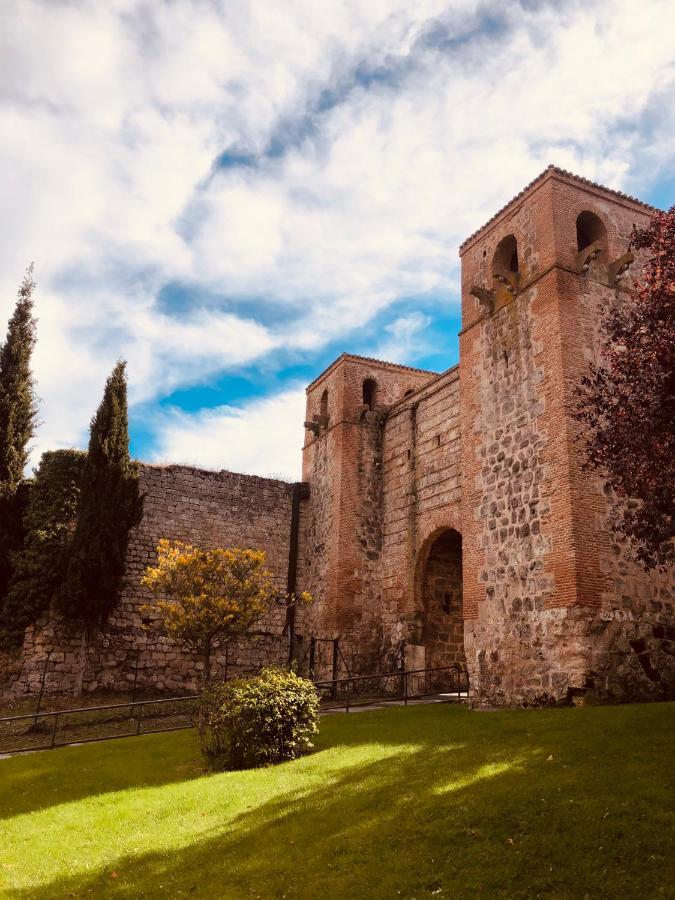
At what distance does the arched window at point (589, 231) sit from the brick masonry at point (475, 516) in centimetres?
5

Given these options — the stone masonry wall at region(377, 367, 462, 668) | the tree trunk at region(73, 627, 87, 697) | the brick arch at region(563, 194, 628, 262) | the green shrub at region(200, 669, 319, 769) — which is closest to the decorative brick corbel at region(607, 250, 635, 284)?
the brick arch at region(563, 194, 628, 262)

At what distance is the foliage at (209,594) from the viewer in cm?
1558

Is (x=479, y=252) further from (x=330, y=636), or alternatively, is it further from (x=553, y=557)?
(x=330, y=636)

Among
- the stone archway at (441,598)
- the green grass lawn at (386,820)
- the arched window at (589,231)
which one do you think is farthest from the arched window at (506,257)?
the green grass lawn at (386,820)

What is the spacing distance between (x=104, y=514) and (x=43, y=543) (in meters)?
1.76

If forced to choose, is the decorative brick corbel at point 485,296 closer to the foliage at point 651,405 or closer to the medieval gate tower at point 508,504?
the medieval gate tower at point 508,504

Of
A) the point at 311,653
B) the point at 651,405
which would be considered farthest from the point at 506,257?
the point at 311,653

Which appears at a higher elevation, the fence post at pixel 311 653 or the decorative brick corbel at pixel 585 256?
the decorative brick corbel at pixel 585 256

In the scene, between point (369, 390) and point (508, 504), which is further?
point (369, 390)

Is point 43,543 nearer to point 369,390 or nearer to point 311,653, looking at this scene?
point 311,653

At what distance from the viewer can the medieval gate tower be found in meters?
12.2

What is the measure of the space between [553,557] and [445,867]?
7719mm

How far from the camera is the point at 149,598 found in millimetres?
19734

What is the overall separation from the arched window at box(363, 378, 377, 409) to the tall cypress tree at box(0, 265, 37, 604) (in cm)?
998
